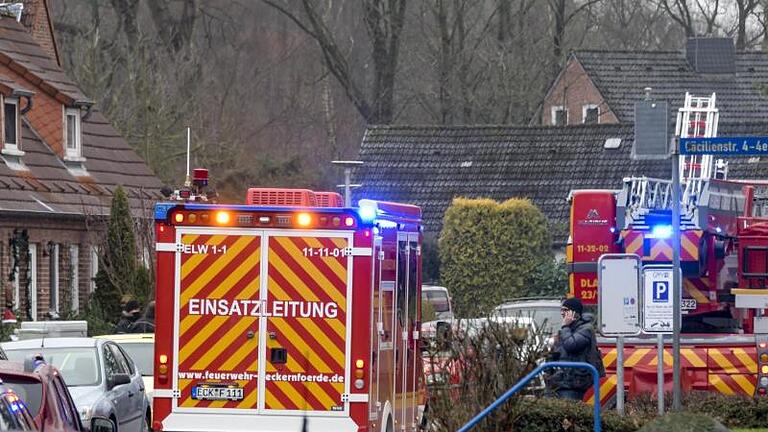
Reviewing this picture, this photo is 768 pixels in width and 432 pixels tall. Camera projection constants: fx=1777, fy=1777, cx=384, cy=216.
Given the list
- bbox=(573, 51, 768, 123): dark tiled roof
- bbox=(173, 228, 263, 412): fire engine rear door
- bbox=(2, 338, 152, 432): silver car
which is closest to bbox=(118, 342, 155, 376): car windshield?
bbox=(2, 338, 152, 432): silver car

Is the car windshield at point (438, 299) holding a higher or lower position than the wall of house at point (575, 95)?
lower

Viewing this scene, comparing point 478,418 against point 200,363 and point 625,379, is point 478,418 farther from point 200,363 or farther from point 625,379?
point 625,379

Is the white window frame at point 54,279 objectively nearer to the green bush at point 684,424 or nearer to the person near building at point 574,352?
the person near building at point 574,352

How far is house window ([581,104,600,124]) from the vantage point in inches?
2179

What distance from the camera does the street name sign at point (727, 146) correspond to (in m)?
15.3

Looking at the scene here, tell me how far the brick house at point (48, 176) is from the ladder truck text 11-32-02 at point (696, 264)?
→ 14.8 meters

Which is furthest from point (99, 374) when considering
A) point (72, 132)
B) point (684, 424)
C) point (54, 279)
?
point (72, 132)

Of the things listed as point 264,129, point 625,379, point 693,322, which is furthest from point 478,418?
point 264,129

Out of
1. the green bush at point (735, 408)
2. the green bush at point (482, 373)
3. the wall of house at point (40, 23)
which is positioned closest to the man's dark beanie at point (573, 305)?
the green bush at point (735, 408)

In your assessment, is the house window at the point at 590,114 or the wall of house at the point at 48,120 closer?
the wall of house at the point at 48,120

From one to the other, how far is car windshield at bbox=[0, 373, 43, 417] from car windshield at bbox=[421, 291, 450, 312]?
24.7m

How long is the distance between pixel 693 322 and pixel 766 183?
287 cm

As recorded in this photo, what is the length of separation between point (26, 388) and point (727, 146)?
7.09 meters

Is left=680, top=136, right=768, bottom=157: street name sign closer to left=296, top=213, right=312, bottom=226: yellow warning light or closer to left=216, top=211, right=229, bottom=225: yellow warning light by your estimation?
left=296, top=213, right=312, bottom=226: yellow warning light
